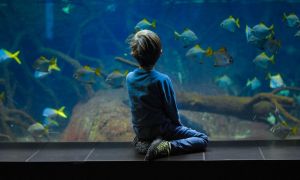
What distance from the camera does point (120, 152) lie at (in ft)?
12.1

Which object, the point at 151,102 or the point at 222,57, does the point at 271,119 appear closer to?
the point at 222,57

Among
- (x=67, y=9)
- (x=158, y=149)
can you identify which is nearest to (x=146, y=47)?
(x=158, y=149)

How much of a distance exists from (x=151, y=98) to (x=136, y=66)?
151 inches

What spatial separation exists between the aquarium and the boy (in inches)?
66.2

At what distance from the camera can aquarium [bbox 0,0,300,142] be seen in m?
6.82

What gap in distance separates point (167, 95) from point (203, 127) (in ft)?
17.3

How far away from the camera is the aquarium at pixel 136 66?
6.82 meters

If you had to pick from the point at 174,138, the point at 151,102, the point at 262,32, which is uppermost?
the point at 262,32

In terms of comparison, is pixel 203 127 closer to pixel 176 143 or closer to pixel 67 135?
pixel 67 135

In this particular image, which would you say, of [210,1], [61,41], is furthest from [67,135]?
[61,41]

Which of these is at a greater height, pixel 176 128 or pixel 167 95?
pixel 167 95

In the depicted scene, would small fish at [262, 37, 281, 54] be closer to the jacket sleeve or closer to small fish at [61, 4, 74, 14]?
the jacket sleeve

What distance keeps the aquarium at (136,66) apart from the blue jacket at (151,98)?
5.91 ft
